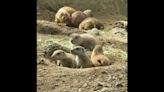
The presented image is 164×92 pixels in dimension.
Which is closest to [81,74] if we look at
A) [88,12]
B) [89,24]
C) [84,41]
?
[84,41]

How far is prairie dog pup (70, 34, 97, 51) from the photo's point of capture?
256 cm

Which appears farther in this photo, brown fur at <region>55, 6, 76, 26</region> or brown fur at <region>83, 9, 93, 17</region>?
brown fur at <region>83, 9, 93, 17</region>

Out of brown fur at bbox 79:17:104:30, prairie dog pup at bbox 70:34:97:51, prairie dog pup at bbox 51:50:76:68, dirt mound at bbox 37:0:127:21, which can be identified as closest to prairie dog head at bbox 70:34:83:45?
prairie dog pup at bbox 70:34:97:51

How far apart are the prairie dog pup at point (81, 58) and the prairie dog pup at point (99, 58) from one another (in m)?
0.03

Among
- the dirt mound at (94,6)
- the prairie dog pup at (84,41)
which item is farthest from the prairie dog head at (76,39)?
the dirt mound at (94,6)

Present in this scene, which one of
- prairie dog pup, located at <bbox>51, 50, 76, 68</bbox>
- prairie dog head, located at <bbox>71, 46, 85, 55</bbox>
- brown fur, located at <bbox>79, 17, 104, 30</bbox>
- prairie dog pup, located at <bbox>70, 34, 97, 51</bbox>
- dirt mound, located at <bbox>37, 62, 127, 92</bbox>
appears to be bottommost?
dirt mound, located at <bbox>37, 62, 127, 92</bbox>

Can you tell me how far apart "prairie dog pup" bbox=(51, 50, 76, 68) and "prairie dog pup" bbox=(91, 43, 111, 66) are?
13 cm

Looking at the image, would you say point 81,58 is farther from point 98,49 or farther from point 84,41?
point 84,41

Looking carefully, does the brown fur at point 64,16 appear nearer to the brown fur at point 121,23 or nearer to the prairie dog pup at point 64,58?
the brown fur at point 121,23

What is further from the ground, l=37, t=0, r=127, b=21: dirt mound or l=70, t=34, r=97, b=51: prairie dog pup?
l=37, t=0, r=127, b=21: dirt mound

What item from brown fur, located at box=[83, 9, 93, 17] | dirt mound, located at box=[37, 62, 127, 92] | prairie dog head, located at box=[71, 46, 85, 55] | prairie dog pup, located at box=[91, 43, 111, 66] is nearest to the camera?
dirt mound, located at box=[37, 62, 127, 92]

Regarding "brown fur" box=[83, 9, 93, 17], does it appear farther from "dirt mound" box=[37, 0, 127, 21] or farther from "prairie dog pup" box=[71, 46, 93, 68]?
"prairie dog pup" box=[71, 46, 93, 68]
